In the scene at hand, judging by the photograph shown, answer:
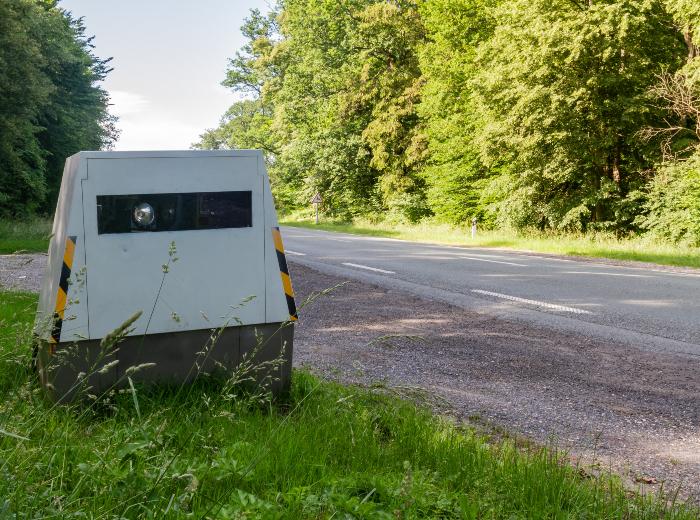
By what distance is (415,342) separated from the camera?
6.35m

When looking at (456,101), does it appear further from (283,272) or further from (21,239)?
(283,272)

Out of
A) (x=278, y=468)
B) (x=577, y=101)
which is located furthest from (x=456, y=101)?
(x=278, y=468)

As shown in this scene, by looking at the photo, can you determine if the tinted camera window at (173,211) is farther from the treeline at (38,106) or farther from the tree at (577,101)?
the treeline at (38,106)

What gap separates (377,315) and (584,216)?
1912 cm

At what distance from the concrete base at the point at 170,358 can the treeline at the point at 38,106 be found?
77.9 feet

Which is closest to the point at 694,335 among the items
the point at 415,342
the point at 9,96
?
the point at 415,342

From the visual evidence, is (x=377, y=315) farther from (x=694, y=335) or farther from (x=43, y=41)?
(x=43, y=41)

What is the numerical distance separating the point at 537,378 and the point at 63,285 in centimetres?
370

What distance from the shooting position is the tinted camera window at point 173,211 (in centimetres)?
355

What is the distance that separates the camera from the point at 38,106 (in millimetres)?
30812

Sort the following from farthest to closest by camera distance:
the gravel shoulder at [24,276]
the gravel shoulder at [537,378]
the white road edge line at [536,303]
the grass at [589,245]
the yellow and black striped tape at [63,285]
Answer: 1. the grass at [589,245]
2. the gravel shoulder at [24,276]
3. the white road edge line at [536,303]
4. the gravel shoulder at [537,378]
5. the yellow and black striped tape at [63,285]

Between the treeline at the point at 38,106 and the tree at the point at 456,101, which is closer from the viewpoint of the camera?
the treeline at the point at 38,106

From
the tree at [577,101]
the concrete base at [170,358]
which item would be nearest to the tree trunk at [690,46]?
the tree at [577,101]

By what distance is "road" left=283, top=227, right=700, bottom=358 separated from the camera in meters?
7.26
